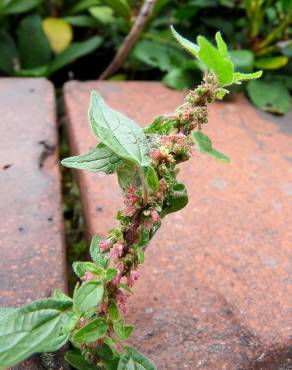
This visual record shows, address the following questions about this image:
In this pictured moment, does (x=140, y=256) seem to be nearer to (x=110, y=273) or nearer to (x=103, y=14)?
(x=110, y=273)

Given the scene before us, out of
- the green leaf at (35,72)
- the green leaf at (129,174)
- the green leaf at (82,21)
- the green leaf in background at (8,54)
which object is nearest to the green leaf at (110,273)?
the green leaf at (129,174)

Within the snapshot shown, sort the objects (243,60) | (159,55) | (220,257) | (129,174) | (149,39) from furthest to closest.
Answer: (149,39) → (159,55) → (243,60) → (220,257) → (129,174)

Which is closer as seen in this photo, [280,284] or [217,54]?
[217,54]

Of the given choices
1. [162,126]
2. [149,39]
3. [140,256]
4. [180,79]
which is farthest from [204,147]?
[149,39]

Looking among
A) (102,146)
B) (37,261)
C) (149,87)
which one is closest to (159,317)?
(37,261)

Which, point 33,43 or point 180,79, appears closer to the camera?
point 180,79

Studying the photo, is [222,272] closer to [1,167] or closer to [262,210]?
[262,210]
